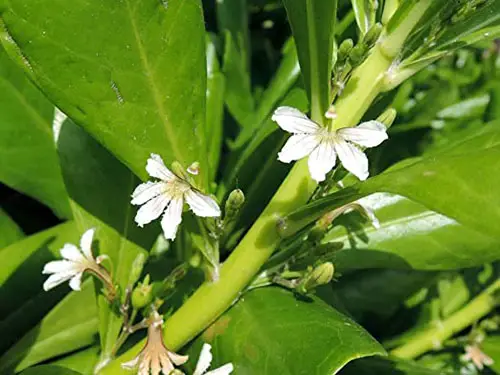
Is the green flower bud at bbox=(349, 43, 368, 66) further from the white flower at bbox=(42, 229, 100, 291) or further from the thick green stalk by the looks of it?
the white flower at bbox=(42, 229, 100, 291)

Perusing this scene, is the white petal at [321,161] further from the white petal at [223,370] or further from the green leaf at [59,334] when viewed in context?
the green leaf at [59,334]

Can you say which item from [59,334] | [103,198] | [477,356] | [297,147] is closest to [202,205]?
[297,147]

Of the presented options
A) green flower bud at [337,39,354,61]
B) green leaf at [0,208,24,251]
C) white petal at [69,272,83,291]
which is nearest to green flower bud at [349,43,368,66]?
green flower bud at [337,39,354,61]

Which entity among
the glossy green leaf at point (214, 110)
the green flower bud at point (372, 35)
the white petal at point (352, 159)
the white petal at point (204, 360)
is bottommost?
the white petal at point (204, 360)

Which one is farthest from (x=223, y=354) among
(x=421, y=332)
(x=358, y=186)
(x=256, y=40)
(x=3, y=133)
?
(x=256, y=40)

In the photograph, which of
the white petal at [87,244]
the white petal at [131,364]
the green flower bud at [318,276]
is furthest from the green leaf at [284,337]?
the white petal at [87,244]
